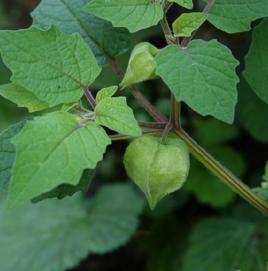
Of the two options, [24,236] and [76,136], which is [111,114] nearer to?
[76,136]

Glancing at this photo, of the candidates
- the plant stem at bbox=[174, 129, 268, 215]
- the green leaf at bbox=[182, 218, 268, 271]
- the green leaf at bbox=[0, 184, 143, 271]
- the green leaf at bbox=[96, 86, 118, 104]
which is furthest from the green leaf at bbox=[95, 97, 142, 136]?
the green leaf at bbox=[0, 184, 143, 271]

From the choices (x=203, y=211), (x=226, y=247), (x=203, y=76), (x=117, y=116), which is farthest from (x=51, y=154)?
(x=203, y=211)

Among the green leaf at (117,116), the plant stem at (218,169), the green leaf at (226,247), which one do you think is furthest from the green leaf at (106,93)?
the green leaf at (226,247)

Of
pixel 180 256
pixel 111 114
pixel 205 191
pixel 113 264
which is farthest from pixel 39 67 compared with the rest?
pixel 113 264

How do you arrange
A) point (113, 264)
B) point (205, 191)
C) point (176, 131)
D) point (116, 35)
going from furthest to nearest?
point (113, 264) < point (205, 191) < point (116, 35) < point (176, 131)

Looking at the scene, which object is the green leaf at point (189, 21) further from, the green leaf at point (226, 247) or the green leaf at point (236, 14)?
the green leaf at point (226, 247)

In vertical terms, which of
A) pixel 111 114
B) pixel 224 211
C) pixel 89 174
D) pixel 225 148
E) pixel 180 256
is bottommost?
pixel 180 256
